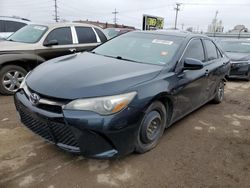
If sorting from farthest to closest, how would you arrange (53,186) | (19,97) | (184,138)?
(184,138) < (19,97) < (53,186)

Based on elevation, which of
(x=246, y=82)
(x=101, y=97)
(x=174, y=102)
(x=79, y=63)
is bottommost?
(x=246, y=82)

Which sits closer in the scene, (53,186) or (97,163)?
(53,186)

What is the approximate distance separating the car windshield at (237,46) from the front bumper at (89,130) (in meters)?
8.62

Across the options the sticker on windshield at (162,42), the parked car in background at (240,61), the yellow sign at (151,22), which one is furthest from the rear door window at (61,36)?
the yellow sign at (151,22)

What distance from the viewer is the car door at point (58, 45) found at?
5.68m

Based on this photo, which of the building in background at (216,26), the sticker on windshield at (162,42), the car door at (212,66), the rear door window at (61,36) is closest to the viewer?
the sticker on windshield at (162,42)

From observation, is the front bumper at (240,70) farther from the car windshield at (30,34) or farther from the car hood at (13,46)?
the car hood at (13,46)

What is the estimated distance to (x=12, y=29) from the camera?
9398mm

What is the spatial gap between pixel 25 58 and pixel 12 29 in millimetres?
4800

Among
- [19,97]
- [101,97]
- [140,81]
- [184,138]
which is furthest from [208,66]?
[19,97]

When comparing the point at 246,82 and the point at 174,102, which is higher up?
the point at 174,102

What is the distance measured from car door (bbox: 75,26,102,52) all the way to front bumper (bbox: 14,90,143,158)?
3.72 m

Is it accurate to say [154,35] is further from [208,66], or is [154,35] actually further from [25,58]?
[25,58]

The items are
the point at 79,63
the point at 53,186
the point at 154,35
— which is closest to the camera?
the point at 53,186
